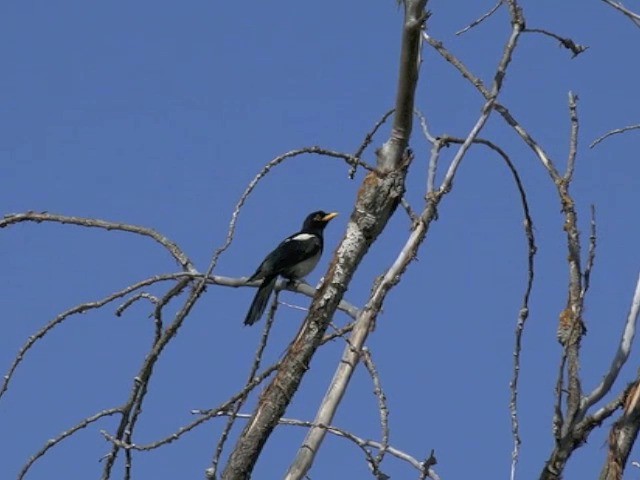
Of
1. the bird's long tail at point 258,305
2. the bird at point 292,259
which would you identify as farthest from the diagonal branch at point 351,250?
the bird's long tail at point 258,305

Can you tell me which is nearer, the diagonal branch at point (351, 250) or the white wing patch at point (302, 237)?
the diagonal branch at point (351, 250)

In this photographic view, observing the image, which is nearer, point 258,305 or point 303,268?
point 258,305

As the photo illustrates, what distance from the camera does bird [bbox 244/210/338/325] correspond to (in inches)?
454

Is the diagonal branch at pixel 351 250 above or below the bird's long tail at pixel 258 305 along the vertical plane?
below

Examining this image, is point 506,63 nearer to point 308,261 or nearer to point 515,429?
point 515,429

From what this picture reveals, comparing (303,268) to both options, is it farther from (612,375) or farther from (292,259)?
(612,375)

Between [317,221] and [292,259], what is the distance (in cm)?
227

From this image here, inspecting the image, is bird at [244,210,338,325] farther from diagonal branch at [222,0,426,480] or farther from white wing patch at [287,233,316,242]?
diagonal branch at [222,0,426,480]

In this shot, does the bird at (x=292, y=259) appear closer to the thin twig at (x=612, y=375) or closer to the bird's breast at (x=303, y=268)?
the bird's breast at (x=303, y=268)

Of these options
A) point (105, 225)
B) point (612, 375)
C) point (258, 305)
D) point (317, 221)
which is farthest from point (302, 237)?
point (612, 375)

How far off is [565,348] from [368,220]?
90 centimetres

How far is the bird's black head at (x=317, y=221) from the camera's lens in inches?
570

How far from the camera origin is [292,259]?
1228 centimetres

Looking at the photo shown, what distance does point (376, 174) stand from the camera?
5.32 m
